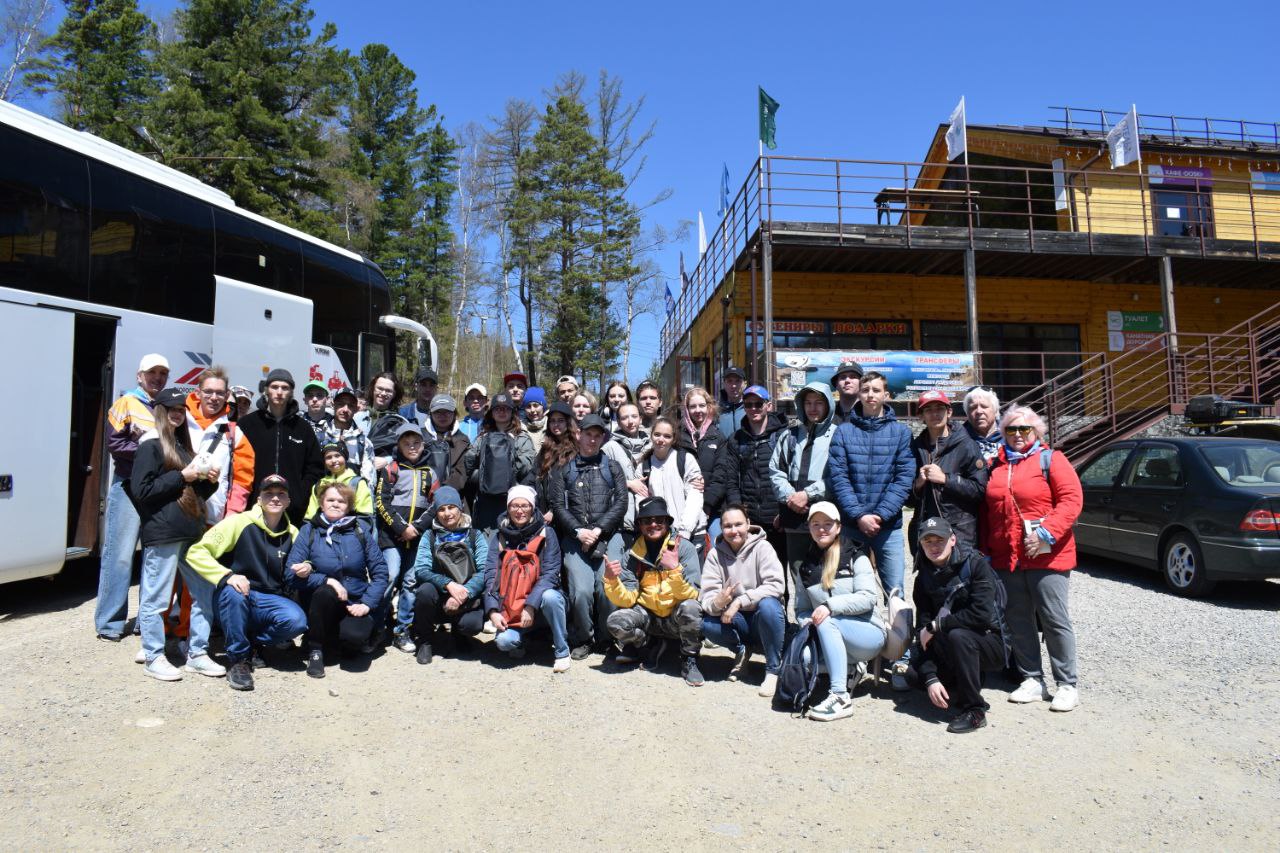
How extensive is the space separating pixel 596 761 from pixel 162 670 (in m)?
2.98

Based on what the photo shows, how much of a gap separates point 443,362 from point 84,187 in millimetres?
31788

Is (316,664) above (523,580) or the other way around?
the other way around

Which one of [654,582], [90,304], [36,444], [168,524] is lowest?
[654,582]

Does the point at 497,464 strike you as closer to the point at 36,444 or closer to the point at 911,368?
the point at 36,444

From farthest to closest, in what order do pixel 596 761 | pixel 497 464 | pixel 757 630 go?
1. pixel 497 464
2. pixel 757 630
3. pixel 596 761

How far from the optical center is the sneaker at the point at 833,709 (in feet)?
14.0

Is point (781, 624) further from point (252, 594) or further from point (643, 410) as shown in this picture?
point (252, 594)

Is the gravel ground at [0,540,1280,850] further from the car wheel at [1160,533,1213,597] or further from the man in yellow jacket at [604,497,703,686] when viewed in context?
the car wheel at [1160,533,1213,597]

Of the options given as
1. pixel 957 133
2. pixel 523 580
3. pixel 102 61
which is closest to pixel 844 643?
pixel 523 580

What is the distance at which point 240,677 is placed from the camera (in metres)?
4.65

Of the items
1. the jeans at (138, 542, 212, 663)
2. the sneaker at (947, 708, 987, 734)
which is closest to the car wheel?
the sneaker at (947, 708, 987, 734)

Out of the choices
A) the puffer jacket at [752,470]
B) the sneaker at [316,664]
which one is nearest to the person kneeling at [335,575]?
the sneaker at [316,664]

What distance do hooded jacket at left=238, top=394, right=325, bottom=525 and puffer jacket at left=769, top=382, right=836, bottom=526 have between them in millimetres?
3397

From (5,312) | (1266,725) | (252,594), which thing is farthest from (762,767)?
(5,312)
